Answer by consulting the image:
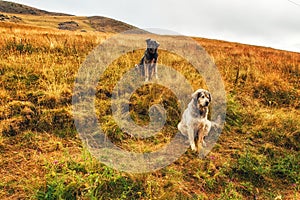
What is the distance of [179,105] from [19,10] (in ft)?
402

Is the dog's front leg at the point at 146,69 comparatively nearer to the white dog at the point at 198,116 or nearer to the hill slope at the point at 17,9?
the white dog at the point at 198,116

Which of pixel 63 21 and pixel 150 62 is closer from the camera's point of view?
pixel 150 62

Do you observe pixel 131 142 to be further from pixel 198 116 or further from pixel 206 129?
pixel 206 129

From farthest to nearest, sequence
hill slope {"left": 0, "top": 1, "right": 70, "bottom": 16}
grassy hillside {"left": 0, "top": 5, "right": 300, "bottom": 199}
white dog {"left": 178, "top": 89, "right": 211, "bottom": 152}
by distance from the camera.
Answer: hill slope {"left": 0, "top": 1, "right": 70, "bottom": 16}, white dog {"left": 178, "top": 89, "right": 211, "bottom": 152}, grassy hillside {"left": 0, "top": 5, "right": 300, "bottom": 199}

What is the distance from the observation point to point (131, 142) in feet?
16.7

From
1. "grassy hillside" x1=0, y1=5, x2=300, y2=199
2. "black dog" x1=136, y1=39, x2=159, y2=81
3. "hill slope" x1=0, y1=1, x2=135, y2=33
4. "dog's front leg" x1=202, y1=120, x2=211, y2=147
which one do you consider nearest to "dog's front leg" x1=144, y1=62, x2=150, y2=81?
"black dog" x1=136, y1=39, x2=159, y2=81

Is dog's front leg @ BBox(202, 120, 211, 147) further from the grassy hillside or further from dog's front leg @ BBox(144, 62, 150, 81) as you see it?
dog's front leg @ BBox(144, 62, 150, 81)

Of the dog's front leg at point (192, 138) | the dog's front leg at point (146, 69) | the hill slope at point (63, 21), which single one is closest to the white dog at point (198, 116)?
the dog's front leg at point (192, 138)

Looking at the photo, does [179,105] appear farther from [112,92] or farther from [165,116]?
[112,92]

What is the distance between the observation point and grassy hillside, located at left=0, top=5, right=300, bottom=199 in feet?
12.1

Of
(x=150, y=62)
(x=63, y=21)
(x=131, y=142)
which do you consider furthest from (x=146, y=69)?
(x=63, y=21)

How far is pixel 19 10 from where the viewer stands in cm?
10756

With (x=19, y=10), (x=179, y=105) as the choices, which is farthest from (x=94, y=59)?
(x=19, y=10)

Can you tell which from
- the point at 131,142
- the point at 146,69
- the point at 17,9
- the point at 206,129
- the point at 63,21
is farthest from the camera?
the point at 17,9
